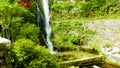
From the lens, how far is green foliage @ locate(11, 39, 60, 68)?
6.38 meters

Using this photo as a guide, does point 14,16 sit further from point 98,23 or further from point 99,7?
point 99,7

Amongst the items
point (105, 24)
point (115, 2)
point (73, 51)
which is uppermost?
point (115, 2)

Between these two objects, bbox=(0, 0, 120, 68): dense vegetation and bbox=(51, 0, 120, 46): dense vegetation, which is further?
bbox=(51, 0, 120, 46): dense vegetation

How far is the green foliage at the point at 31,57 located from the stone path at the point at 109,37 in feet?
25.8

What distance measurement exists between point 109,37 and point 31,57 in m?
12.1

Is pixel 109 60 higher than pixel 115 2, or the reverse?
pixel 115 2

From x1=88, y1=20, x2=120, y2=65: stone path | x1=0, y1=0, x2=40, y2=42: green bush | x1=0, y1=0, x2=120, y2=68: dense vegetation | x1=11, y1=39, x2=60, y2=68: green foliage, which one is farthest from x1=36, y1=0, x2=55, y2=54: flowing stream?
x1=11, y1=39, x2=60, y2=68: green foliage

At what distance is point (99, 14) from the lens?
74.4 feet

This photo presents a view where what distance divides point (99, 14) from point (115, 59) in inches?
339

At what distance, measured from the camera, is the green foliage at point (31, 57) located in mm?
6379

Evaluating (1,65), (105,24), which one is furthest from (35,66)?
(105,24)

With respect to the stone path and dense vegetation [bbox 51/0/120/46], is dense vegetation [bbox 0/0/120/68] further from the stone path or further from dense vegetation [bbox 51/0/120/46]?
the stone path

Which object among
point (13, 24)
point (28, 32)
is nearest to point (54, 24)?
point (28, 32)

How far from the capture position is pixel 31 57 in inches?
267
